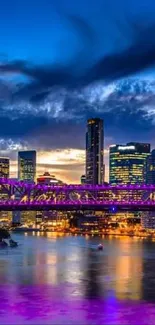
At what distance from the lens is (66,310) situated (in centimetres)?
4141

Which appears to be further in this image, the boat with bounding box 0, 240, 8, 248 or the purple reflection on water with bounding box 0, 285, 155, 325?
the boat with bounding box 0, 240, 8, 248

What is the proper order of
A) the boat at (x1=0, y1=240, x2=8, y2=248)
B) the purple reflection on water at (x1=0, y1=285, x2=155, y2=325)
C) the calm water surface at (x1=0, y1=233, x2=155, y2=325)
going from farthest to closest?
the boat at (x1=0, y1=240, x2=8, y2=248) → the calm water surface at (x1=0, y1=233, x2=155, y2=325) → the purple reflection on water at (x1=0, y1=285, x2=155, y2=325)

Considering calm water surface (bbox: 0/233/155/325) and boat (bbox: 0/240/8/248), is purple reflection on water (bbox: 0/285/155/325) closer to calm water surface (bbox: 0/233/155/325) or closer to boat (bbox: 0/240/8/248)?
calm water surface (bbox: 0/233/155/325)

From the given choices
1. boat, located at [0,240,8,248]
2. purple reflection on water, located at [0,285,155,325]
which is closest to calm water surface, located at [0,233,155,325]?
purple reflection on water, located at [0,285,155,325]

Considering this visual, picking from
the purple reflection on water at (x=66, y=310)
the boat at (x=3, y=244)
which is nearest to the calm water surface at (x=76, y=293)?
the purple reflection on water at (x=66, y=310)

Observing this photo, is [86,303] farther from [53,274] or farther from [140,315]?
[53,274]

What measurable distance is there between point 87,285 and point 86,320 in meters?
16.7

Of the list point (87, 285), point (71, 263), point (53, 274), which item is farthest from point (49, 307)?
point (71, 263)

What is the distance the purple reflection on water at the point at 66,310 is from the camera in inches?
1494

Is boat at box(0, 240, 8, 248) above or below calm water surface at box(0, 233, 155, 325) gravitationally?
above

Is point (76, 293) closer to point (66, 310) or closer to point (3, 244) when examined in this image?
point (66, 310)

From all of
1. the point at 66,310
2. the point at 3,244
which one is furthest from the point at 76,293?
the point at 3,244

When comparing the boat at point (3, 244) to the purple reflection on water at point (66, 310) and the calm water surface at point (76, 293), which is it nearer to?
the calm water surface at point (76, 293)

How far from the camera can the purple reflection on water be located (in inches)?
1494
